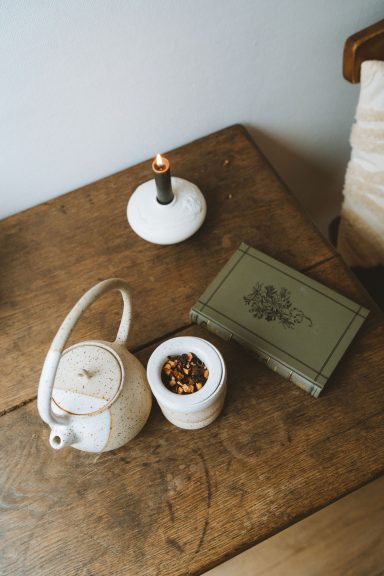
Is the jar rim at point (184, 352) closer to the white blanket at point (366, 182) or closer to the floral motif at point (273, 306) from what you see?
the floral motif at point (273, 306)

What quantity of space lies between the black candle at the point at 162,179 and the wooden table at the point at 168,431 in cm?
9

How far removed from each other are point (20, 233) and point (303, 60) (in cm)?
56

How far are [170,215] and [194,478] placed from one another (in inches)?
14.3

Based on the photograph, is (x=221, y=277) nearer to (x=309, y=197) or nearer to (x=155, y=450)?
(x=155, y=450)

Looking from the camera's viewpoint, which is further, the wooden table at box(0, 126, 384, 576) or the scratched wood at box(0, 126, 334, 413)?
the scratched wood at box(0, 126, 334, 413)

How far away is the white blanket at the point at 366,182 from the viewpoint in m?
0.75

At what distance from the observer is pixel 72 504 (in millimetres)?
565

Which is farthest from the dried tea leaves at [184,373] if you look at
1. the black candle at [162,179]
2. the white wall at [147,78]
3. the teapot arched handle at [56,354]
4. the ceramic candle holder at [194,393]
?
the white wall at [147,78]

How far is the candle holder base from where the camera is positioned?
0.69 meters

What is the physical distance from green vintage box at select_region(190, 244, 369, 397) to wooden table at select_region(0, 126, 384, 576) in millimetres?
29

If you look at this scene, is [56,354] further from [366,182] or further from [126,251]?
[366,182]

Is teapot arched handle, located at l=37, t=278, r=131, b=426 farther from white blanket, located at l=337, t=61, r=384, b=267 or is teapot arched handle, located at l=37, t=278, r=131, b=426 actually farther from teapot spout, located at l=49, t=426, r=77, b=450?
white blanket, located at l=337, t=61, r=384, b=267

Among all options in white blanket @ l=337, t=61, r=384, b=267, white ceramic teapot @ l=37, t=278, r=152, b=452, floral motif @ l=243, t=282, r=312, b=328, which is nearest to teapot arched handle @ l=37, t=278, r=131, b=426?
white ceramic teapot @ l=37, t=278, r=152, b=452

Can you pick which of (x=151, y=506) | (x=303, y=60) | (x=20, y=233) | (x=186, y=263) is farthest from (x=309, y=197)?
(x=151, y=506)
